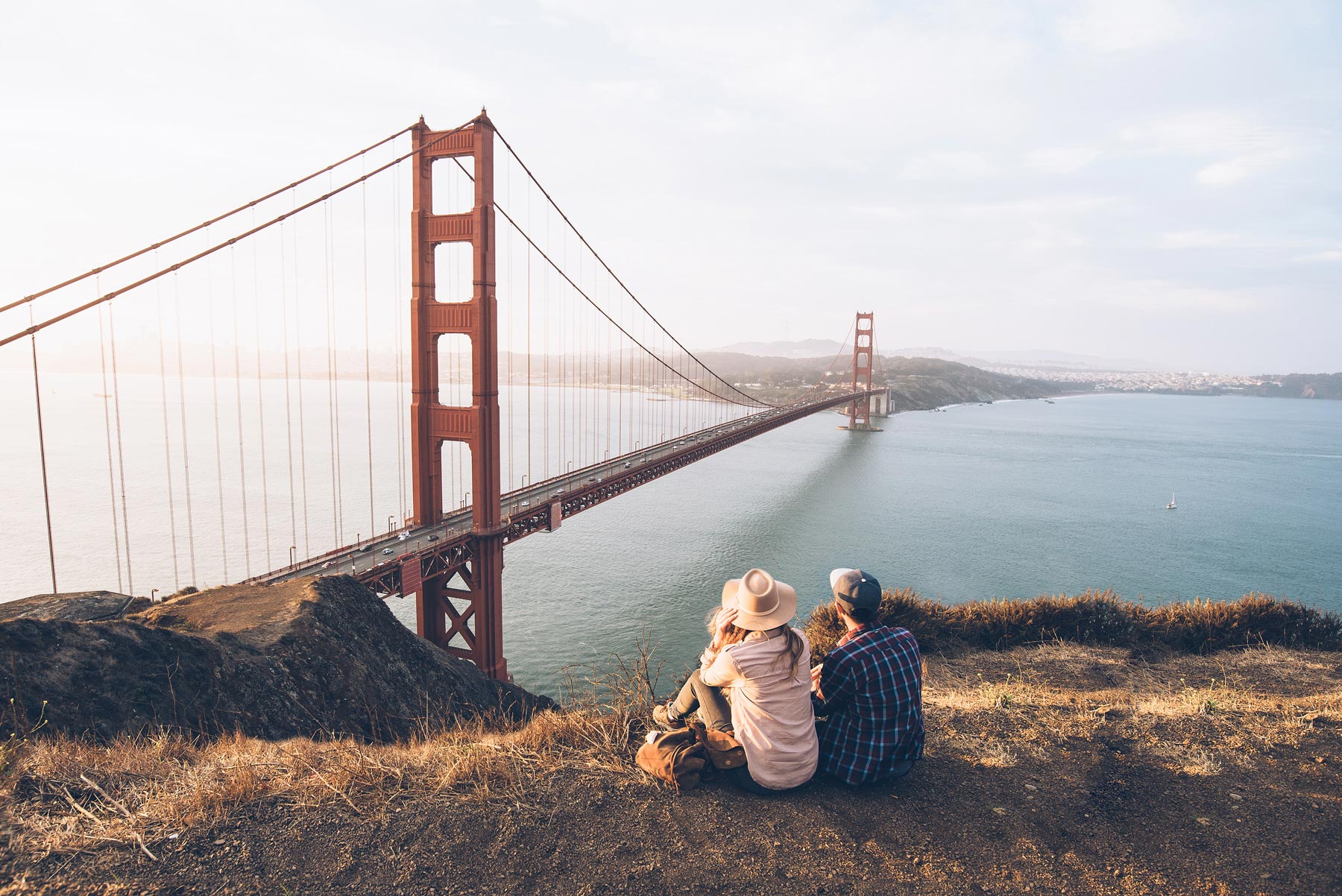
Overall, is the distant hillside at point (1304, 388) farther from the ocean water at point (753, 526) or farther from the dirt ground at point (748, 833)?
the dirt ground at point (748, 833)

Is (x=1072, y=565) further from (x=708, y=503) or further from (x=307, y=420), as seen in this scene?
(x=307, y=420)

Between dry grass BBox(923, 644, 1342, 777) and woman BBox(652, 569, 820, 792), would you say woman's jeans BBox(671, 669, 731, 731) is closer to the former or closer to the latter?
woman BBox(652, 569, 820, 792)

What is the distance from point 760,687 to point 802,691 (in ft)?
0.70

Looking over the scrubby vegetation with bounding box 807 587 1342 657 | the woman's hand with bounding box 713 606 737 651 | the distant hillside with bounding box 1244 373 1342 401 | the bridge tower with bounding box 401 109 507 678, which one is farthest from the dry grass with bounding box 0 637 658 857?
the distant hillside with bounding box 1244 373 1342 401

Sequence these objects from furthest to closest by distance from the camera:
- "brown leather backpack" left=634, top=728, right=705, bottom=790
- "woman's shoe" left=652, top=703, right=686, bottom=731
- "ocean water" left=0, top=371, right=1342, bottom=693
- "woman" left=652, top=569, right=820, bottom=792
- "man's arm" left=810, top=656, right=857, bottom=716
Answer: "ocean water" left=0, top=371, right=1342, bottom=693 < "woman's shoe" left=652, top=703, right=686, bottom=731 < "brown leather backpack" left=634, top=728, right=705, bottom=790 < "man's arm" left=810, top=656, right=857, bottom=716 < "woman" left=652, top=569, right=820, bottom=792

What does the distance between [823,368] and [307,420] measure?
360 feet

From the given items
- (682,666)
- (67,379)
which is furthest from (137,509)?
(67,379)

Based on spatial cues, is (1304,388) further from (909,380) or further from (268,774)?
(268,774)

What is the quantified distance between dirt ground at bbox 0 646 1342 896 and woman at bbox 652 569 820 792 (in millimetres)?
223

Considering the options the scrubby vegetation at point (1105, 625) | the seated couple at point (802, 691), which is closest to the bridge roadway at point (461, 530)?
the scrubby vegetation at point (1105, 625)

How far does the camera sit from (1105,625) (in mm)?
10914

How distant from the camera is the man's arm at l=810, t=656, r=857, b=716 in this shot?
10.6ft

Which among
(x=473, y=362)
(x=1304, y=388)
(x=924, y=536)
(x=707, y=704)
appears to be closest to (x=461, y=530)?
(x=473, y=362)

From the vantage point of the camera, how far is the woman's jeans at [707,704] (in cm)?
326
